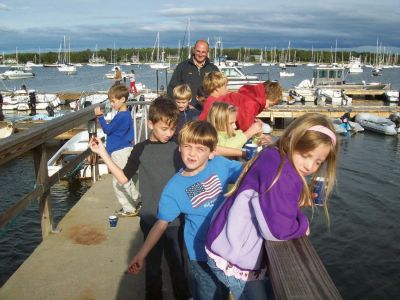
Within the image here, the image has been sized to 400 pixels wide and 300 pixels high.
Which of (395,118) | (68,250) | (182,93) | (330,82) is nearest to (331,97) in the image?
(395,118)

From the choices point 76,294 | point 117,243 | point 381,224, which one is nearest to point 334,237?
point 381,224

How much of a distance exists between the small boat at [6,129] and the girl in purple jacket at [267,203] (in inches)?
806

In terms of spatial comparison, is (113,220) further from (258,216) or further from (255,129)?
(258,216)

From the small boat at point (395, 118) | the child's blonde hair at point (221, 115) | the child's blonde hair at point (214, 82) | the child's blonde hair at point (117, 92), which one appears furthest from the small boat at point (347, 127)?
the child's blonde hair at point (221, 115)

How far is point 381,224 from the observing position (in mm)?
13641

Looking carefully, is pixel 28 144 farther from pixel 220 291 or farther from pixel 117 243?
pixel 220 291

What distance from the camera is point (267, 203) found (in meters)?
1.58

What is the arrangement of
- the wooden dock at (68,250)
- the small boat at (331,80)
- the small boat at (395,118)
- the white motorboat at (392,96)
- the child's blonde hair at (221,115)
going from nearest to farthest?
1. the wooden dock at (68,250)
2. the child's blonde hair at (221,115)
3. the small boat at (395,118)
4. the white motorboat at (392,96)
5. the small boat at (331,80)

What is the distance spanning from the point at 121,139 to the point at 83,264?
6.33 feet

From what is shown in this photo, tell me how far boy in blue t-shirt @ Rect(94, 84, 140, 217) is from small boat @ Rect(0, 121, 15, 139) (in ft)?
55.7

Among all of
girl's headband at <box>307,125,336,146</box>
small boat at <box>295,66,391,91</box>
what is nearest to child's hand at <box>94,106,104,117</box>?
girl's headband at <box>307,125,336,146</box>

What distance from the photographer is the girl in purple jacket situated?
1598mm

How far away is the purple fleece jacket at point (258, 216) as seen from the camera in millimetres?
1585

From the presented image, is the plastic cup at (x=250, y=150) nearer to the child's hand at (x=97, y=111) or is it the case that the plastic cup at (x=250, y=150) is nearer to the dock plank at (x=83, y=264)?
the dock plank at (x=83, y=264)
